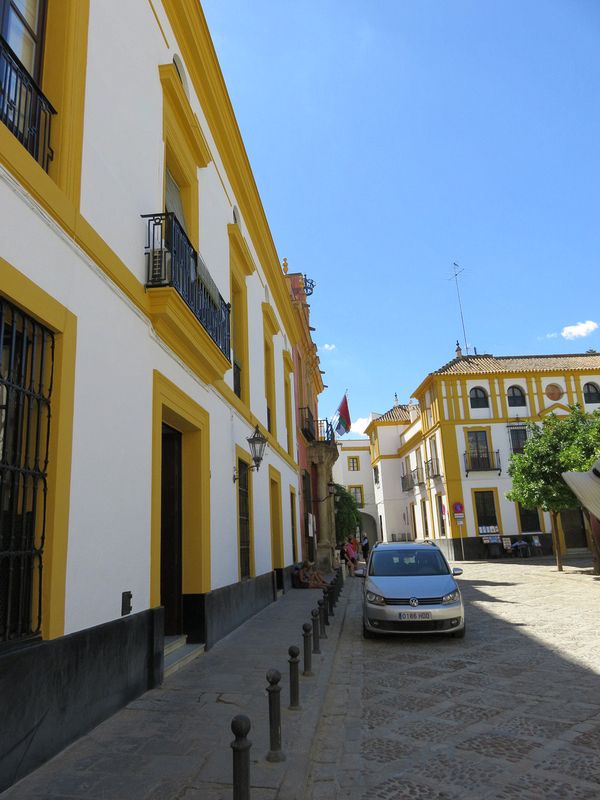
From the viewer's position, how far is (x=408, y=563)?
970 cm

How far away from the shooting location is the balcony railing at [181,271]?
6.47m

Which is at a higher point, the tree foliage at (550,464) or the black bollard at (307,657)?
the tree foliage at (550,464)

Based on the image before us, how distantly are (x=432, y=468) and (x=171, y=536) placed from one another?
26.5 m

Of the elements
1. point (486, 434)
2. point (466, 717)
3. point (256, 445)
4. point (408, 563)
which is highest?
point (486, 434)

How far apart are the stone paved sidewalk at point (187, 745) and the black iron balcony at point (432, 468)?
25.8m

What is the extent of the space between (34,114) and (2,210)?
1277 mm

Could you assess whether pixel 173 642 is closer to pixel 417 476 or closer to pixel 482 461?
pixel 482 461

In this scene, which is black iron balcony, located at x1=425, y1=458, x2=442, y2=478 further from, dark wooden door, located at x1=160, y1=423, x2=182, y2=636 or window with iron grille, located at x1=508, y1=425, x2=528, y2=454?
dark wooden door, located at x1=160, y1=423, x2=182, y2=636

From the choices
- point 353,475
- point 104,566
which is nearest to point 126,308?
point 104,566

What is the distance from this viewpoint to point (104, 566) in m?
4.94

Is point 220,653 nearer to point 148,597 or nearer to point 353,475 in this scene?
point 148,597

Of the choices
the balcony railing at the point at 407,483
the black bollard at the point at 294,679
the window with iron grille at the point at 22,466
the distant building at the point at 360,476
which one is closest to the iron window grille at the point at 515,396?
the balcony railing at the point at 407,483

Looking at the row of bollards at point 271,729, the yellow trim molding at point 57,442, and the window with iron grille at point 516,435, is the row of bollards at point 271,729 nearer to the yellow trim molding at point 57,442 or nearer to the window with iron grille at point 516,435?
the yellow trim molding at point 57,442

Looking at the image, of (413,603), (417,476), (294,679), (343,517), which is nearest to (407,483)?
(417,476)
